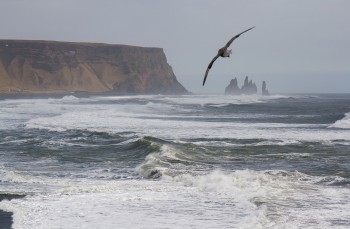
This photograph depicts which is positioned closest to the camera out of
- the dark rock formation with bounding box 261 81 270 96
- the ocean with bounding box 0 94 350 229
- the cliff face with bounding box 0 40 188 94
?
the ocean with bounding box 0 94 350 229

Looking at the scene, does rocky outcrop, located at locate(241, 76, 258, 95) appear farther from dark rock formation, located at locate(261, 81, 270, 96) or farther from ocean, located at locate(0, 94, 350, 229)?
ocean, located at locate(0, 94, 350, 229)

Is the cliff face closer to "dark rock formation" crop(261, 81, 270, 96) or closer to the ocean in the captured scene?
"dark rock formation" crop(261, 81, 270, 96)

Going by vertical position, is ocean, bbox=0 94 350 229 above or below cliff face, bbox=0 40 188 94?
below

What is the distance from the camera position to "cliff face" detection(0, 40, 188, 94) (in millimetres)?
145000

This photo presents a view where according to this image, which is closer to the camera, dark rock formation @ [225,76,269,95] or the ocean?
the ocean

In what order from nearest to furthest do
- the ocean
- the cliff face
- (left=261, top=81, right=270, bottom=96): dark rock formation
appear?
the ocean, the cliff face, (left=261, top=81, right=270, bottom=96): dark rock formation

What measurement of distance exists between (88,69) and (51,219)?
141721 mm

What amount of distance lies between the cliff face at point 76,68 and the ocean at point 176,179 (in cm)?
11356

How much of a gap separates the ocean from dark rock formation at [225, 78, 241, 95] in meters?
157

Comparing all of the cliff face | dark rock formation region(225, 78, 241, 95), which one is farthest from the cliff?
the cliff face

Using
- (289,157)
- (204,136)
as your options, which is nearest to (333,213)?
(289,157)

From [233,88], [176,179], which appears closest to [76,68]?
[233,88]

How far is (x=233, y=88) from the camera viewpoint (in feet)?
627

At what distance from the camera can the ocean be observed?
1358cm
